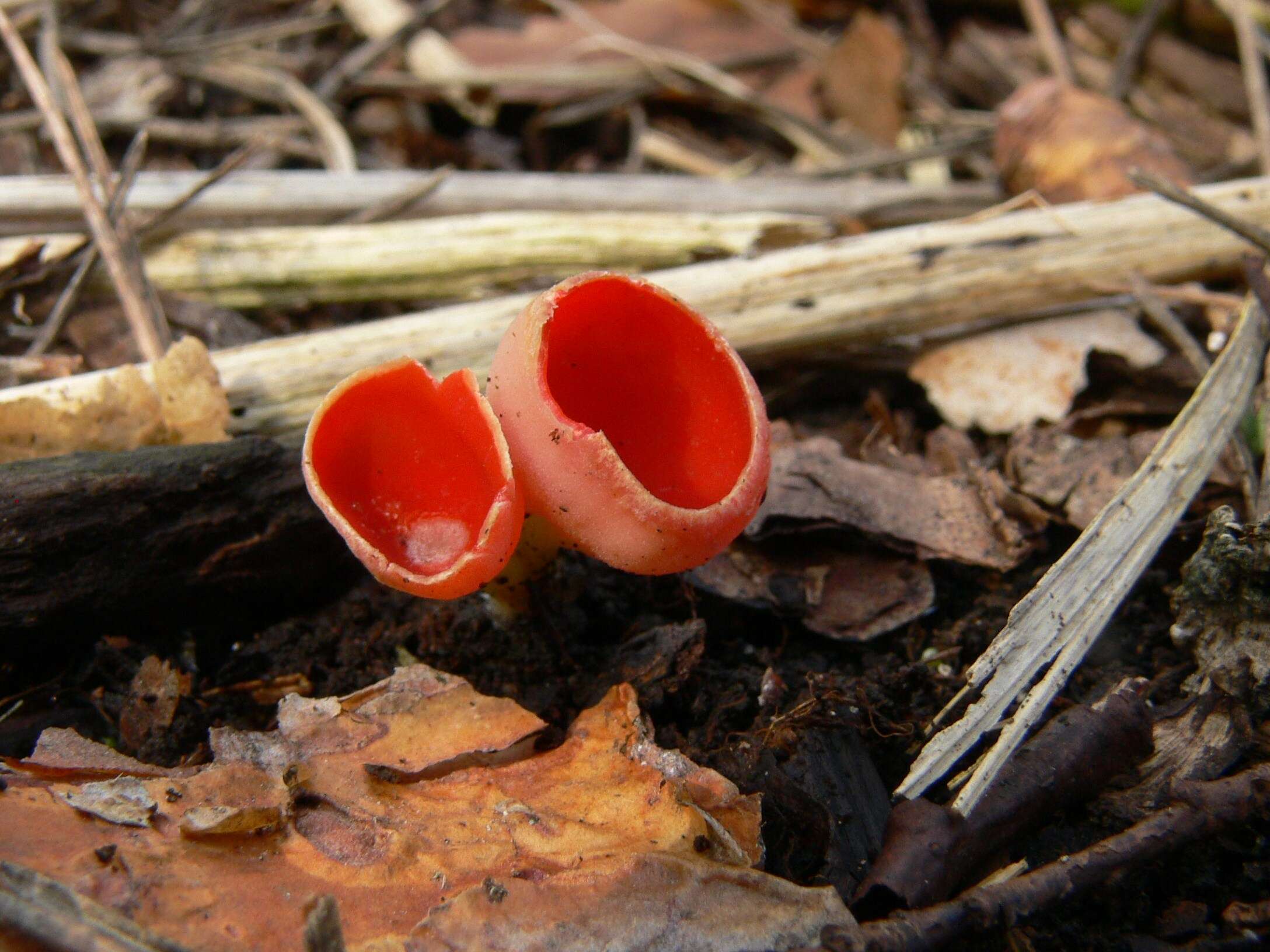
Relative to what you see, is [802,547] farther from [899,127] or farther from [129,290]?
[899,127]

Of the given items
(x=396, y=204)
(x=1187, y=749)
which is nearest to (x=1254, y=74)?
(x=1187, y=749)

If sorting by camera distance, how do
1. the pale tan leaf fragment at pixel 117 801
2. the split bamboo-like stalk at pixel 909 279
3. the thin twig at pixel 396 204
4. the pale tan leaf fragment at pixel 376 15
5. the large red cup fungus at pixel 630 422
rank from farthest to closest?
the pale tan leaf fragment at pixel 376 15 < the thin twig at pixel 396 204 < the split bamboo-like stalk at pixel 909 279 < the large red cup fungus at pixel 630 422 < the pale tan leaf fragment at pixel 117 801

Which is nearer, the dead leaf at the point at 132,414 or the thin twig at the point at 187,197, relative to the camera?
the dead leaf at the point at 132,414

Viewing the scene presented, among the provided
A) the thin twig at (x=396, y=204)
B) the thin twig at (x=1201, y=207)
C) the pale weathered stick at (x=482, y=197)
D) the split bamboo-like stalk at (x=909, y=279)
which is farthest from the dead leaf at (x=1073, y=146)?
the thin twig at (x=396, y=204)

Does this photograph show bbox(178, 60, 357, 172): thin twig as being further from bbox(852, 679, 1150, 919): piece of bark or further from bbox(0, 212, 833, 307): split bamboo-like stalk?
bbox(852, 679, 1150, 919): piece of bark

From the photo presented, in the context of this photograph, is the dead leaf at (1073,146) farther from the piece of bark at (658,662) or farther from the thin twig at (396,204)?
the piece of bark at (658,662)

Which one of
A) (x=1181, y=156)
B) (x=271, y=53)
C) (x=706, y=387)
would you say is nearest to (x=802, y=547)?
(x=706, y=387)

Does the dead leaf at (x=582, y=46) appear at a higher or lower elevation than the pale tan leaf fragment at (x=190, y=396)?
higher

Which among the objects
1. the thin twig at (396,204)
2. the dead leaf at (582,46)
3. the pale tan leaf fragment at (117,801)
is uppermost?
the dead leaf at (582,46)
